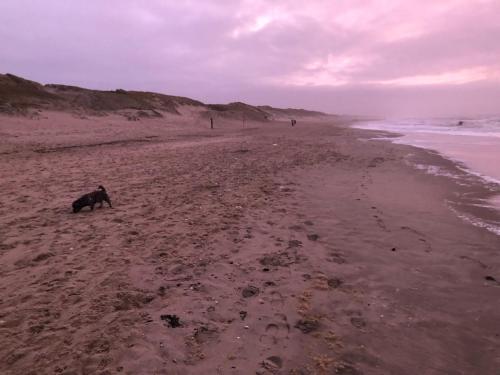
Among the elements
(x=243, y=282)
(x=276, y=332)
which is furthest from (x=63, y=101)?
(x=276, y=332)

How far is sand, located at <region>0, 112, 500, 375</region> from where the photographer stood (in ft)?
10.9

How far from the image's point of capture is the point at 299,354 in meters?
3.34

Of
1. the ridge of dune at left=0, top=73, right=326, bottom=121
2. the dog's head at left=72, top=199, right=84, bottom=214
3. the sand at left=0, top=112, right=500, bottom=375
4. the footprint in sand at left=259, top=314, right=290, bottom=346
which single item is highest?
the ridge of dune at left=0, top=73, right=326, bottom=121

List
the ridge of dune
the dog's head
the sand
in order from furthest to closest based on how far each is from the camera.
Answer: the ridge of dune → the dog's head → the sand

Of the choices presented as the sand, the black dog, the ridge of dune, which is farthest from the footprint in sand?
the ridge of dune

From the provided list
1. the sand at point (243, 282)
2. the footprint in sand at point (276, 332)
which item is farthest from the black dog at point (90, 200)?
the footprint in sand at point (276, 332)

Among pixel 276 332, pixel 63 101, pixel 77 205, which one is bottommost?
pixel 276 332

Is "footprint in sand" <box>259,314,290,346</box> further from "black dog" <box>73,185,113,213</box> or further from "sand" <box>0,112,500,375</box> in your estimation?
"black dog" <box>73,185,113,213</box>

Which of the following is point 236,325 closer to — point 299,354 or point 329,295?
point 299,354

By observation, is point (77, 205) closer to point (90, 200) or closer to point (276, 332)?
point (90, 200)

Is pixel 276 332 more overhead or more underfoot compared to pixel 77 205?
more underfoot

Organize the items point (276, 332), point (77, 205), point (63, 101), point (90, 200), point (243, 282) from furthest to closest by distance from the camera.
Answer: point (63, 101)
point (90, 200)
point (77, 205)
point (243, 282)
point (276, 332)

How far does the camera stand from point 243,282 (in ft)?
15.3

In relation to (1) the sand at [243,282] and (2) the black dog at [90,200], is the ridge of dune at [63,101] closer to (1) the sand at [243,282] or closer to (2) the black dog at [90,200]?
(1) the sand at [243,282]
